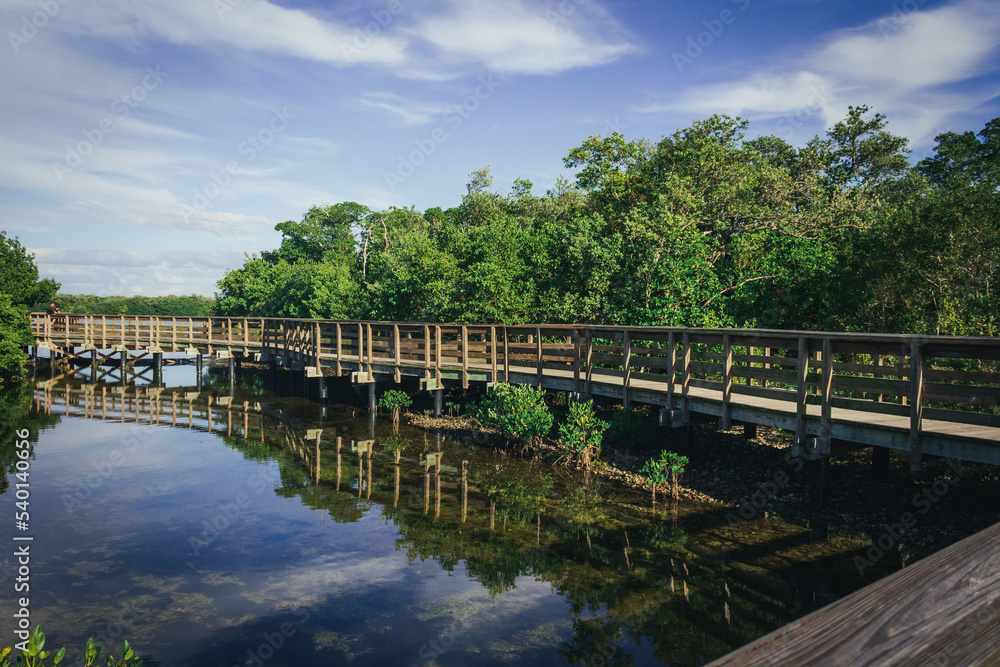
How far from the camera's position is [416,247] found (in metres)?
23.3

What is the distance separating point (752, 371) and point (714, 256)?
874cm

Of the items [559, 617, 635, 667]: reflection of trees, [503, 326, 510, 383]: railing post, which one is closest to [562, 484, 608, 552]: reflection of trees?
[559, 617, 635, 667]: reflection of trees

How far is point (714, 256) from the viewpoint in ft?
64.5

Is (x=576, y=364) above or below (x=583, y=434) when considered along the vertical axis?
above

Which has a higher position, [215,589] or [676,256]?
[676,256]

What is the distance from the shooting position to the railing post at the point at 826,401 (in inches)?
389

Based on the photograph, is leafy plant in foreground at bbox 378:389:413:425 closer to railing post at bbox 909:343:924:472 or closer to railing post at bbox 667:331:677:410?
railing post at bbox 667:331:677:410

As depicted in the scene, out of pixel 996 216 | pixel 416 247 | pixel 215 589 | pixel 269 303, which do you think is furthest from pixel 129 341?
pixel 996 216

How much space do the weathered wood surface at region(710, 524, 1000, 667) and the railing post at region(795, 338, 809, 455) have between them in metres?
9.86

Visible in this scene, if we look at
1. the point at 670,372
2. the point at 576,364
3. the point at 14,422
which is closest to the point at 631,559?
the point at 670,372

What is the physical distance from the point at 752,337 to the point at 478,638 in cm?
749

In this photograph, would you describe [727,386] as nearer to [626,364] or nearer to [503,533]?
[626,364]

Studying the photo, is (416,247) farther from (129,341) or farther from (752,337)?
(129,341)

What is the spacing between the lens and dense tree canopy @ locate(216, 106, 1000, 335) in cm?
1457
